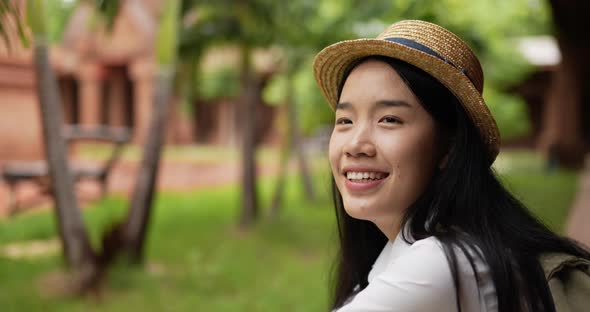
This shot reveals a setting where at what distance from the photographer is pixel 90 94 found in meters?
19.1

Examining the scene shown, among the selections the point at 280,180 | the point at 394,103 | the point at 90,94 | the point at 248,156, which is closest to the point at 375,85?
the point at 394,103

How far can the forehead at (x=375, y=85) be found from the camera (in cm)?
141

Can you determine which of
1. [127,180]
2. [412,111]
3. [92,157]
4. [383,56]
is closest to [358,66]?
[383,56]

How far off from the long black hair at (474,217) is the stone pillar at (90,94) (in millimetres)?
18330

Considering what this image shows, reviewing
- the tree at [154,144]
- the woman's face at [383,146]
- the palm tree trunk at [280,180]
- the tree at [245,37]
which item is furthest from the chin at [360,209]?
the palm tree trunk at [280,180]

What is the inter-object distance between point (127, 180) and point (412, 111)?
1233cm

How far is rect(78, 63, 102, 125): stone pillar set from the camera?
18.8m

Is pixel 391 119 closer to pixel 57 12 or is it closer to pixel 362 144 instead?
pixel 362 144

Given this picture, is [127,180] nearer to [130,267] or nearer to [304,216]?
[304,216]

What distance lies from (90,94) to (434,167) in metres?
18.8

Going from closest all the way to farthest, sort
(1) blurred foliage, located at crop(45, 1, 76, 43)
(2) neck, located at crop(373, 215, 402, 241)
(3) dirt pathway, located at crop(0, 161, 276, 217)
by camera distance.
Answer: (2) neck, located at crop(373, 215, 402, 241)
(1) blurred foliage, located at crop(45, 1, 76, 43)
(3) dirt pathway, located at crop(0, 161, 276, 217)

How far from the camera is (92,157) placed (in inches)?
640

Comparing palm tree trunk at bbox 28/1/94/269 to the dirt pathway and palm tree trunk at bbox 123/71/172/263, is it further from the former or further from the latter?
the dirt pathway

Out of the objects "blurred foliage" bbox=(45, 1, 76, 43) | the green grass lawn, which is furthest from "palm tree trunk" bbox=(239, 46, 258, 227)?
"blurred foliage" bbox=(45, 1, 76, 43)
